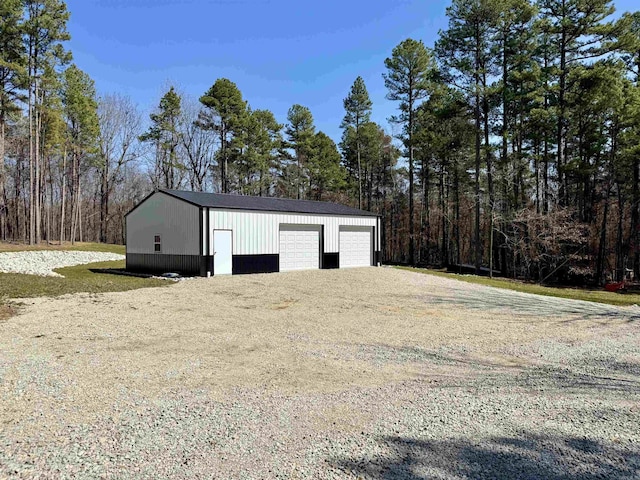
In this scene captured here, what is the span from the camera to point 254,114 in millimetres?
33562

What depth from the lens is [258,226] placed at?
15.9 metres

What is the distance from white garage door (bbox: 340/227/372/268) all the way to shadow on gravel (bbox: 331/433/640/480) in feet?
50.9

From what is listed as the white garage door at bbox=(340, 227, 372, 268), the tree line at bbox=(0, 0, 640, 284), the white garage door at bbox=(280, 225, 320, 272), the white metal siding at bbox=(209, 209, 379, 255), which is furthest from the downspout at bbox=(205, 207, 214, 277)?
the tree line at bbox=(0, 0, 640, 284)

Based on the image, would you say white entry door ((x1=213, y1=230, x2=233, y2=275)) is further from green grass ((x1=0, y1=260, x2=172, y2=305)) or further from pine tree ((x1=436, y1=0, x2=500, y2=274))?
pine tree ((x1=436, y1=0, x2=500, y2=274))

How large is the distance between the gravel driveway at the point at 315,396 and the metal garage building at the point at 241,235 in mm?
6716

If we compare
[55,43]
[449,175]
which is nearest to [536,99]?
[449,175]

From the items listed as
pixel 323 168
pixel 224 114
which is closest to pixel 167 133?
pixel 224 114

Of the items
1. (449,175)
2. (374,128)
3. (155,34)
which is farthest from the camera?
(374,128)

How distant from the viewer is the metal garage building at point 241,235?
14.7 meters

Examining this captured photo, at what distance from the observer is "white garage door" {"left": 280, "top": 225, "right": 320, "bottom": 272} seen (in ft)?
55.2

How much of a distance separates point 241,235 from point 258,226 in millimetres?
860

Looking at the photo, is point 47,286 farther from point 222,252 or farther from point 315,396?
point 315,396

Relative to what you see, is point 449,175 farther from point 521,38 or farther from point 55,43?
point 55,43

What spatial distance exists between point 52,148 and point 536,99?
32.0 meters
